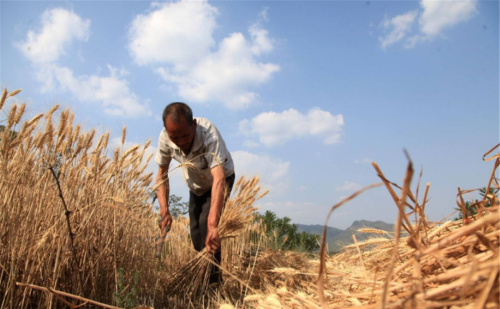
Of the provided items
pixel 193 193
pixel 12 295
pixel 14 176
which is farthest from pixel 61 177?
pixel 193 193

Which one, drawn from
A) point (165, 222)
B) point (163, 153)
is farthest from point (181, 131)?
point (165, 222)

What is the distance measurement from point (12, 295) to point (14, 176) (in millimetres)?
639

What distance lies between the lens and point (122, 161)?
2279 millimetres

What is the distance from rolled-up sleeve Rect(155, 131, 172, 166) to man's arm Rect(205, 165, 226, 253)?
27.4 inches

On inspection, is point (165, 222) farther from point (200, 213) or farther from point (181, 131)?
point (181, 131)

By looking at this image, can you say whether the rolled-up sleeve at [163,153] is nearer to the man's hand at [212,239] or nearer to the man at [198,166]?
the man at [198,166]

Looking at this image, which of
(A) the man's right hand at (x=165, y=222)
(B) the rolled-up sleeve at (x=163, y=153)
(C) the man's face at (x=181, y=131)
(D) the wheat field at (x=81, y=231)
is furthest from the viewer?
(B) the rolled-up sleeve at (x=163, y=153)

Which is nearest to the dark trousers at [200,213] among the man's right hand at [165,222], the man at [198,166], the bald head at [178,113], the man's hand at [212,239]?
the man at [198,166]

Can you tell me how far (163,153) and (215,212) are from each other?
1.03 meters

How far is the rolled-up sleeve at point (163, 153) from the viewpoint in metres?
3.21

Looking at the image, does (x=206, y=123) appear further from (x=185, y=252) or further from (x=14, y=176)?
(x=185, y=252)

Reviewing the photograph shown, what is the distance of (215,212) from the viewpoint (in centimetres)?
256

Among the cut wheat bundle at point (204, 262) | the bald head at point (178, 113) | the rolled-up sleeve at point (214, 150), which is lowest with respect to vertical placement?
the cut wheat bundle at point (204, 262)

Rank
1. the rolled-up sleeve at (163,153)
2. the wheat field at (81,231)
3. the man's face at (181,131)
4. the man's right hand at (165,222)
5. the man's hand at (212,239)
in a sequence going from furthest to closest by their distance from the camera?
the rolled-up sleeve at (163,153) < the man's right hand at (165,222) < the man's face at (181,131) < the man's hand at (212,239) < the wheat field at (81,231)
